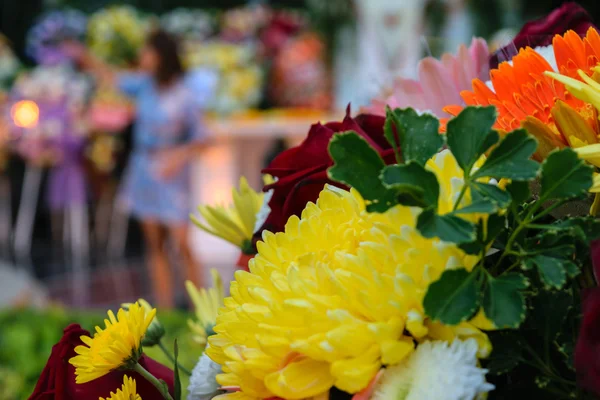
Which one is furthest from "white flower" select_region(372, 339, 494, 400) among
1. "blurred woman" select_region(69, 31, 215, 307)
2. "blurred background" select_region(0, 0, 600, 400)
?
"blurred woman" select_region(69, 31, 215, 307)

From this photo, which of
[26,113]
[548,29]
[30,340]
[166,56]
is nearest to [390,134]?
[548,29]

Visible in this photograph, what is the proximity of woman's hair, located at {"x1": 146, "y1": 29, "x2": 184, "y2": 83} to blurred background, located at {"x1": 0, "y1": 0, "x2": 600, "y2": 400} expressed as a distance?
0.19 metres

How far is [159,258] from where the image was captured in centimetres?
395

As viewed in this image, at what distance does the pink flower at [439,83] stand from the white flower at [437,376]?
0.71ft

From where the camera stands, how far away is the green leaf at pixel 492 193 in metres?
0.26

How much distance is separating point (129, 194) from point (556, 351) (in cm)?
370

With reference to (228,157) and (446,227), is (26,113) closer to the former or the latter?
(228,157)

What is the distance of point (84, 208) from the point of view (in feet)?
15.9

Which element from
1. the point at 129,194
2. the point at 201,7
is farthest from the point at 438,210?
the point at 201,7

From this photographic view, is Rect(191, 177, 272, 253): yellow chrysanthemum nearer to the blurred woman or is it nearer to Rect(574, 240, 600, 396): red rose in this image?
Rect(574, 240, 600, 396): red rose

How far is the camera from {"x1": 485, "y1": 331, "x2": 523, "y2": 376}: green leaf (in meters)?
0.27

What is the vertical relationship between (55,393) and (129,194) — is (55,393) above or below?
above

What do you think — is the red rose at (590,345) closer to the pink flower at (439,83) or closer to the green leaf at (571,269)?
the green leaf at (571,269)

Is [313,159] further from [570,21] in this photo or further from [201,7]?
[201,7]
